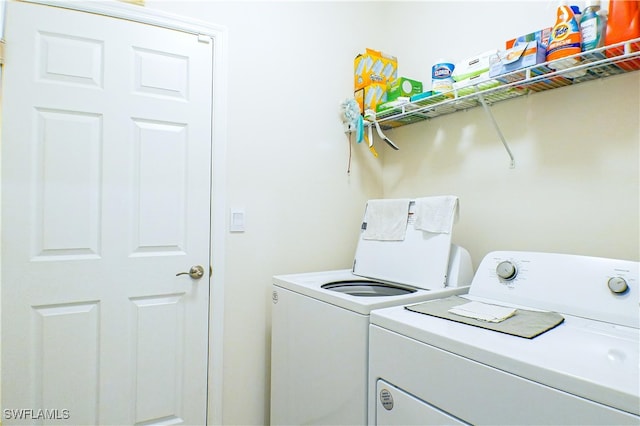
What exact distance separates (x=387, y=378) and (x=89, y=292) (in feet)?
4.33

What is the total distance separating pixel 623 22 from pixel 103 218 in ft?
6.83

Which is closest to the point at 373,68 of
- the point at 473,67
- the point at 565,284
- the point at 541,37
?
the point at 473,67

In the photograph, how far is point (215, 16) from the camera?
1.85 metres

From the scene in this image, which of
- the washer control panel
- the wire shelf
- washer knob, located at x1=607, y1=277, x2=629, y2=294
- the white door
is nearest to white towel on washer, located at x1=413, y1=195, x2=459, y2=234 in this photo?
the washer control panel

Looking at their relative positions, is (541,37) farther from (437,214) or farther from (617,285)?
(617,285)

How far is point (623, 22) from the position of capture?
1.15m

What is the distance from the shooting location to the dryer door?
0.96 metres

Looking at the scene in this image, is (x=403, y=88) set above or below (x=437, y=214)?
above

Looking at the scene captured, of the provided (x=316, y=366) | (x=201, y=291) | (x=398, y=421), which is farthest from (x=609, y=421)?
(x=201, y=291)

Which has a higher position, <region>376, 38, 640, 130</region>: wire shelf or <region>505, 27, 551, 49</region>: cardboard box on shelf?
<region>505, 27, 551, 49</region>: cardboard box on shelf

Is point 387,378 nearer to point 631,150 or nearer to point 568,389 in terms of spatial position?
point 568,389

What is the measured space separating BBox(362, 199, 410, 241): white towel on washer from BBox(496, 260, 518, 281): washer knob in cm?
48

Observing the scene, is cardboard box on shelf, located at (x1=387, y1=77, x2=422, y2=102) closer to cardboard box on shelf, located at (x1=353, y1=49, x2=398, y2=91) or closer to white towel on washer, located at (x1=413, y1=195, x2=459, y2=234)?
cardboard box on shelf, located at (x1=353, y1=49, x2=398, y2=91)
